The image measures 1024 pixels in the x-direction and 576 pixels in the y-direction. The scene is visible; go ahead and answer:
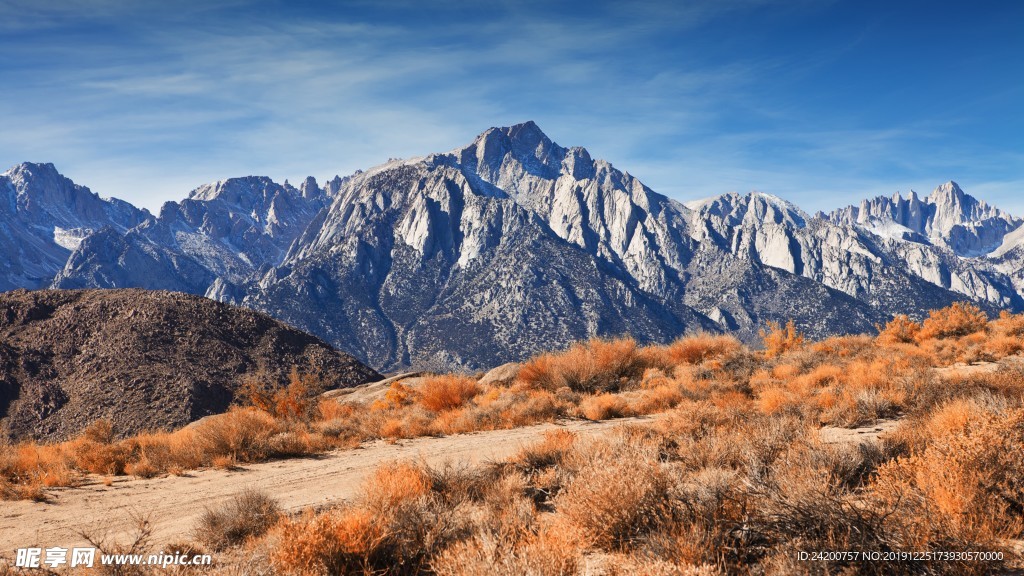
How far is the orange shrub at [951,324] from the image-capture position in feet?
78.4

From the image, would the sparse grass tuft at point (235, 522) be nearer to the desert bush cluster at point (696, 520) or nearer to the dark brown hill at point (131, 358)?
the desert bush cluster at point (696, 520)

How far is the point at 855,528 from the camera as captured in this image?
461cm

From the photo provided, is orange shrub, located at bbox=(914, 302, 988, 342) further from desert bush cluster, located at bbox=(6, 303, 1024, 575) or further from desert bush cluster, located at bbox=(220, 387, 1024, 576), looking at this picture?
desert bush cluster, located at bbox=(220, 387, 1024, 576)

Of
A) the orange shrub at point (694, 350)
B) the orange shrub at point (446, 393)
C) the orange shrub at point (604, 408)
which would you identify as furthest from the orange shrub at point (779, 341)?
the orange shrub at point (446, 393)

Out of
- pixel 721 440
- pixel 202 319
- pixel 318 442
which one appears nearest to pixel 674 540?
pixel 721 440

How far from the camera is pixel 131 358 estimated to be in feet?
129

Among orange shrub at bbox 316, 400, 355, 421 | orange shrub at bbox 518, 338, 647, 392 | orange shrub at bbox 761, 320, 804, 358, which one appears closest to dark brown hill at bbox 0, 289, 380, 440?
orange shrub at bbox 316, 400, 355, 421

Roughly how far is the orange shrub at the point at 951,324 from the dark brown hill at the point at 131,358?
1380 inches

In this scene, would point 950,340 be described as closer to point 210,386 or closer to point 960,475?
point 960,475

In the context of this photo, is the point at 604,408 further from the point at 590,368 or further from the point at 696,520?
the point at 696,520

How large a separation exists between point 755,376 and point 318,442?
14060 mm

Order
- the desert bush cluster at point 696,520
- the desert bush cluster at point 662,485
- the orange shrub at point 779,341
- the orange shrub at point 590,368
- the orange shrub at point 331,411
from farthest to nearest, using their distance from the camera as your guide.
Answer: the orange shrub at point 779,341 → the orange shrub at point 590,368 → the orange shrub at point 331,411 → the desert bush cluster at point 662,485 → the desert bush cluster at point 696,520

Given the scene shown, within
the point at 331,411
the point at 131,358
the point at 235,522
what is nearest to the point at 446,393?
the point at 331,411

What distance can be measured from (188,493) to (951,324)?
30747 mm
